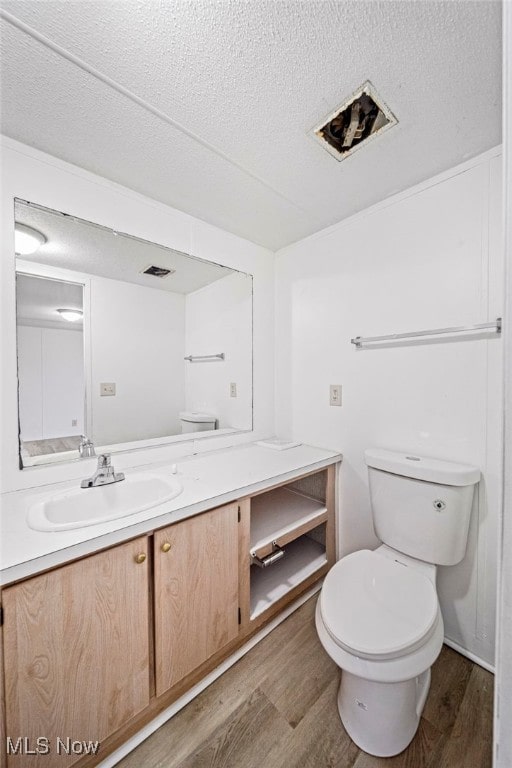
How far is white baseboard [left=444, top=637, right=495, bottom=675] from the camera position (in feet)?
3.88

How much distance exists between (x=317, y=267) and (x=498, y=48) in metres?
1.05

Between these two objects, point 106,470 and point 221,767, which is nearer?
point 221,767

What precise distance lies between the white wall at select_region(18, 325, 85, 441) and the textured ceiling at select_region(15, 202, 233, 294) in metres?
0.31

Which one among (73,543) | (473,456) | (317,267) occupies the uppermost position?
(317,267)

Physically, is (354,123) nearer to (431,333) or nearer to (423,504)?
(431,333)

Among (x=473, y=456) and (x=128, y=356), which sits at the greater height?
(x=128, y=356)

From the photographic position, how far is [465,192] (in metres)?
1.23

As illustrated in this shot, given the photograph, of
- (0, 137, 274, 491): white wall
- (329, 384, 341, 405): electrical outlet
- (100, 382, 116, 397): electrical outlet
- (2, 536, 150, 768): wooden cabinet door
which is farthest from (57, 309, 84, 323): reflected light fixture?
(329, 384, 341, 405): electrical outlet

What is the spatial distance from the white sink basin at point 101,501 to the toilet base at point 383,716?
90 centimetres

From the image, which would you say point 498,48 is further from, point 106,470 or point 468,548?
point 106,470

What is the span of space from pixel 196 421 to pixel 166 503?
0.72m

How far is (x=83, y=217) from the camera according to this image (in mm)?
1258

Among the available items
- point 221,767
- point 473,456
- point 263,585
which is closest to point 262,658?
point 263,585

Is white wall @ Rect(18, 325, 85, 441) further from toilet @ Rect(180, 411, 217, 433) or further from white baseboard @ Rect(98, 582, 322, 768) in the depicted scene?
white baseboard @ Rect(98, 582, 322, 768)
